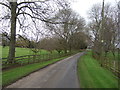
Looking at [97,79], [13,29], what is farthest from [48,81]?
[13,29]

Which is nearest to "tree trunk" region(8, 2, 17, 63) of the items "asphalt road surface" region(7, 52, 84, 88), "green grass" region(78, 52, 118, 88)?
"asphalt road surface" region(7, 52, 84, 88)

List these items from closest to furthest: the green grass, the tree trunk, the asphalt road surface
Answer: the green grass < the asphalt road surface < the tree trunk

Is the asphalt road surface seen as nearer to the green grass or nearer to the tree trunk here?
the green grass

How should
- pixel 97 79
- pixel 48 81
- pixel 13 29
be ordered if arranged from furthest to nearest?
pixel 13 29
pixel 97 79
pixel 48 81

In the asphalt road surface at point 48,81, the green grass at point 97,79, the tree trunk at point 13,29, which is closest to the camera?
the green grass at point 97,79

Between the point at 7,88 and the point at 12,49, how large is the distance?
279 inches

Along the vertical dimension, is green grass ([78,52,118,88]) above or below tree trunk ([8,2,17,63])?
below

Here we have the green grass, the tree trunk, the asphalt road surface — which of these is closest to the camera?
the green grass

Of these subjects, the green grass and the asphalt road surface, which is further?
the asphalt road surface

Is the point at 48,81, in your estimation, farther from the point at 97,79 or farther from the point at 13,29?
the point at 13,29

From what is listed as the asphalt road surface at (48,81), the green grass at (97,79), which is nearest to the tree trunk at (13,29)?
the asphalt road surface at (48,81)

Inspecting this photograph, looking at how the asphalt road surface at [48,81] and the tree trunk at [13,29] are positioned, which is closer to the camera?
the asphalt road surface at [48,81]

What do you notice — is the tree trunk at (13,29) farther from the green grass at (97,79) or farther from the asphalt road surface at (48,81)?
the green grass at (97,79)

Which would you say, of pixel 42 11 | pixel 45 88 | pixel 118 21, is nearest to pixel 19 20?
pixel 42 11
